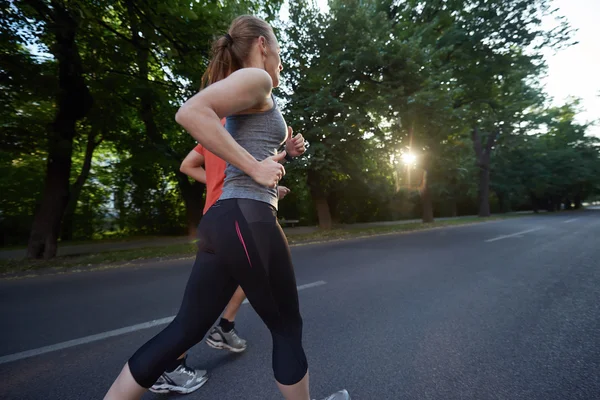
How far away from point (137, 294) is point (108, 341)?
1.69 metres

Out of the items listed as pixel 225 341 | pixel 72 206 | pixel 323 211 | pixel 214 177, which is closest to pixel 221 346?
pixel 225 341

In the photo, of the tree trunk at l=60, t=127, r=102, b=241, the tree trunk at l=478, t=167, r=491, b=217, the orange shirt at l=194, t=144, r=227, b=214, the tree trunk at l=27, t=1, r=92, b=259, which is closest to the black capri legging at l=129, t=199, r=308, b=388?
the orange shirt at l=194, t=144, r=227, b=214

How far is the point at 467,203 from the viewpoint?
118 feet

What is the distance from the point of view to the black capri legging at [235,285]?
3.84 ft

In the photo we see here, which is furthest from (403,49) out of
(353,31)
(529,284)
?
(529,284)

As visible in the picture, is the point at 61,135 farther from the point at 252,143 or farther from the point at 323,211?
the point at 323,211

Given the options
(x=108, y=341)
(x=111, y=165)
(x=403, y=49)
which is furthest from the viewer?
(x=111, y=165)

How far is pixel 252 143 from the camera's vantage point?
49.2 inches

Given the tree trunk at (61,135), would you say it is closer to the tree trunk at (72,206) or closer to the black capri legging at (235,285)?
the tree trunk at (72,206)

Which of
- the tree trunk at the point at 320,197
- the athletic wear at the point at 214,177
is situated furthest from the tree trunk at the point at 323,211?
the athletic wear at the point at 214,177

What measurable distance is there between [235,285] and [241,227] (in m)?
0.30

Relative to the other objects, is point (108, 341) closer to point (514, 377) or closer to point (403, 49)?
point (514, 377)

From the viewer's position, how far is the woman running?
1.10 metres

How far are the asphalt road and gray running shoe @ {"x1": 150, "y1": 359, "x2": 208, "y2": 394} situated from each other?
6 centimetres
